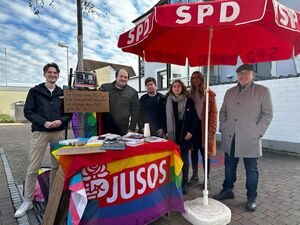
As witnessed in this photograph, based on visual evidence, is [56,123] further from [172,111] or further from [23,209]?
[172,111]

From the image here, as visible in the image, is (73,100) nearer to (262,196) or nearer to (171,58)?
(171,58)

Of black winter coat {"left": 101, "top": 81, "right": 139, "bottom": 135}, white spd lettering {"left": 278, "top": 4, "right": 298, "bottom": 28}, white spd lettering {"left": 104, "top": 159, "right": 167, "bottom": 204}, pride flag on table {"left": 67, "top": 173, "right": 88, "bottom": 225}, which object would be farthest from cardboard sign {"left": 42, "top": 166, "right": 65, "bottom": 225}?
white spd lettering {"left": 278, "top": 4, "right": 298, "bottom": 28}

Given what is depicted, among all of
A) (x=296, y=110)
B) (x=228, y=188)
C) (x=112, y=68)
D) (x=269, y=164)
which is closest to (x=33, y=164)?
(x=228, y=188)

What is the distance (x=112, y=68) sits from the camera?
78.8 feet

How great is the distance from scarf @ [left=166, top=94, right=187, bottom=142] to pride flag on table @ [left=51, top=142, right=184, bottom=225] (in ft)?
2.21

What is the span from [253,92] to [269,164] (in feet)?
9.75

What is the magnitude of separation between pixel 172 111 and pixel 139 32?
1408 mm

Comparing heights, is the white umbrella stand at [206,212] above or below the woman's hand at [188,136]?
below

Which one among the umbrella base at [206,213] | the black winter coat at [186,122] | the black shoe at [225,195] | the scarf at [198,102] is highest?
the scarf at [198,102]

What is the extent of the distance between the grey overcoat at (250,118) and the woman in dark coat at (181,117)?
597 mm

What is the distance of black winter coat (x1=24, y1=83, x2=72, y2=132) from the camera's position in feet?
9.34

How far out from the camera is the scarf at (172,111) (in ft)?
10.9

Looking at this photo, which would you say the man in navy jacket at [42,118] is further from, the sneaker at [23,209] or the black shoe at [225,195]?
the black shoe at [225,195]

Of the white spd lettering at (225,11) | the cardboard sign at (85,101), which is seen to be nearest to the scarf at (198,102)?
the cardboard sign at (85,101)
